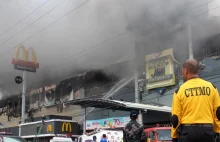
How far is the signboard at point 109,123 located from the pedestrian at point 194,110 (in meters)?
14.0

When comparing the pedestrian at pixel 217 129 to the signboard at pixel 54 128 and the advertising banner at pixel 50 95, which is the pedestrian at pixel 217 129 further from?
the advertising banner at pixel 50 95

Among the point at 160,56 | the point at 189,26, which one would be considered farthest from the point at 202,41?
the point at 160,56

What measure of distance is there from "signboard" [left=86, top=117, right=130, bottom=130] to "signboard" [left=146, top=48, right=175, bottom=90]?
2416mm

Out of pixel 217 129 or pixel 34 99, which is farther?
pixel 34 99

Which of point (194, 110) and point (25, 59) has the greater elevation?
point (25, 59)

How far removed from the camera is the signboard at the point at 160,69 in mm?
17344

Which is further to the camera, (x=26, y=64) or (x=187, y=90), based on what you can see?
(x=26, y=64)

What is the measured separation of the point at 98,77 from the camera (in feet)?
77.9

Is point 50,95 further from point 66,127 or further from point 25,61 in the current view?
point 66,127

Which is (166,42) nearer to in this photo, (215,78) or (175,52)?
(175,52)

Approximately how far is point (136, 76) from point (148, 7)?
12.0ft

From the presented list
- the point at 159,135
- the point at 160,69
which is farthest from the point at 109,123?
the point at 159,135

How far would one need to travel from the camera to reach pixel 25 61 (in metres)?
25.1

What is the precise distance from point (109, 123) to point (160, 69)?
3.77 metres
